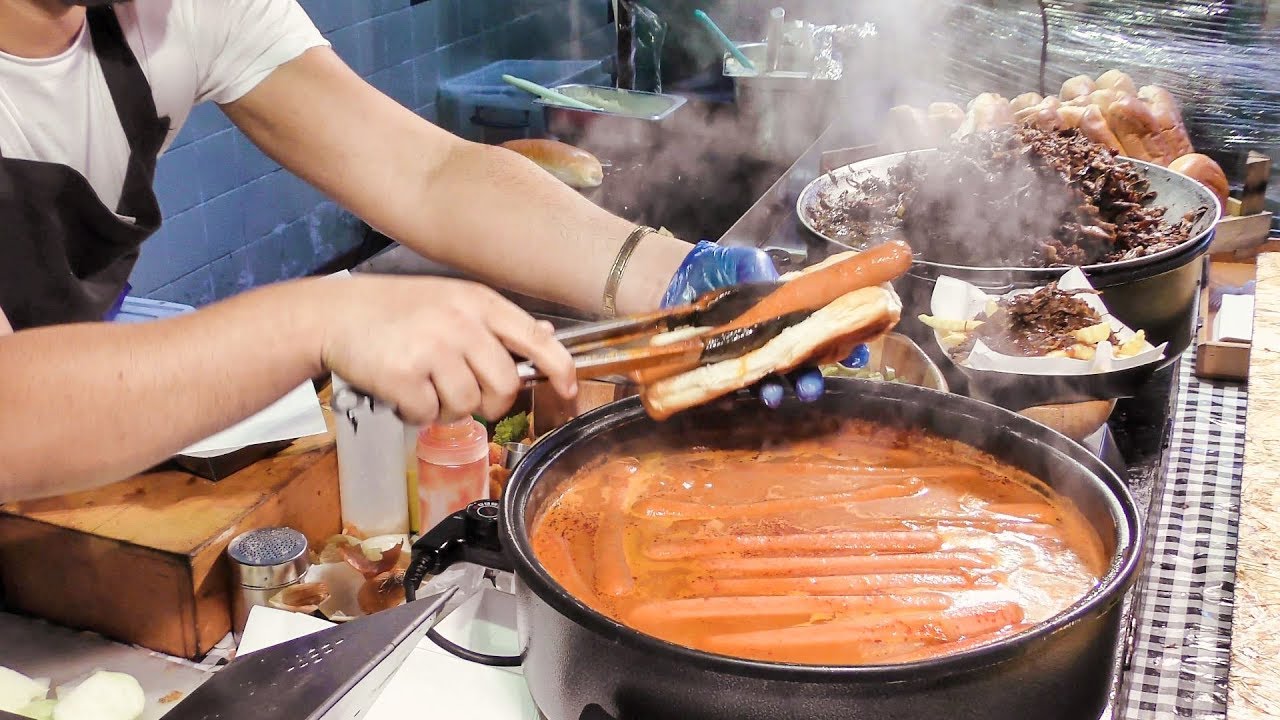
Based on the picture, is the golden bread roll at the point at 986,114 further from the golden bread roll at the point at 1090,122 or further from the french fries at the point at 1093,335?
the french fries at the point at 1093,335

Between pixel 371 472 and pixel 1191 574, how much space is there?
4.81 feet

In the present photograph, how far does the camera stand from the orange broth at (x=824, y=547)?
118 cm

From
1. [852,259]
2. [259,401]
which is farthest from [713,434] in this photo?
[259,401]

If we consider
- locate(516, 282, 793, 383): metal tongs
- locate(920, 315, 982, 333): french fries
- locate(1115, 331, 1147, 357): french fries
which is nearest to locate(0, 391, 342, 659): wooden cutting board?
locate(516, 282, 793, 383): metal tongs

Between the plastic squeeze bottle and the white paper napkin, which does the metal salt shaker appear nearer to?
the plastic squeeze bottle

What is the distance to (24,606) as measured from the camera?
171 centimetres

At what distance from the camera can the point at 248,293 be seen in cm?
121

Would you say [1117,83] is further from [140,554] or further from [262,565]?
[140,554]

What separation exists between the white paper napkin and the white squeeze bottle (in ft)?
3.47

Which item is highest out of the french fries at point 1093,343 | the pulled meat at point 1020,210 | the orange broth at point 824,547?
the pulled meat at point 1020,210

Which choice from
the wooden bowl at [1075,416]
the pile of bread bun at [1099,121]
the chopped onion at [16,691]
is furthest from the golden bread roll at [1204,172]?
the chopped onion at [16,691]

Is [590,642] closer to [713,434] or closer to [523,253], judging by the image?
[713,434]

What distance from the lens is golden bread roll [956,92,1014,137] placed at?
3059mm

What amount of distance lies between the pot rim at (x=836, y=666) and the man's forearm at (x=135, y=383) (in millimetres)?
323
